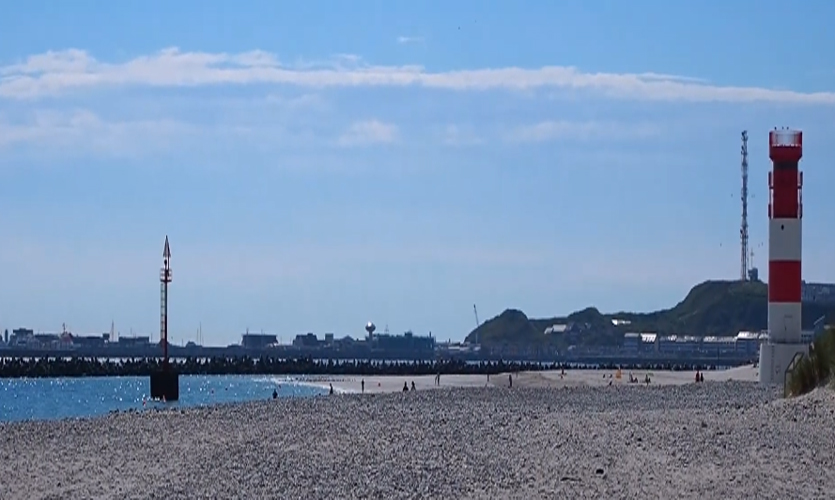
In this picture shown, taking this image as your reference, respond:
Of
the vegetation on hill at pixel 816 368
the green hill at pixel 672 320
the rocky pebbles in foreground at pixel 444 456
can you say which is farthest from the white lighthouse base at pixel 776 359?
the green hill at pixel 672 320

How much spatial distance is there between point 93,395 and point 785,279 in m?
44.7

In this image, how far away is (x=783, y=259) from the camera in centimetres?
3055

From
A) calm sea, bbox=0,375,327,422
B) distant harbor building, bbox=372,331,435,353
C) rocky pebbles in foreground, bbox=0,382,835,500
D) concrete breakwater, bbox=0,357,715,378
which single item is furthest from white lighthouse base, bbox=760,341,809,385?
distant harbor building, bbox=372,331,435,353

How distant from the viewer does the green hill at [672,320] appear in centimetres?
15225

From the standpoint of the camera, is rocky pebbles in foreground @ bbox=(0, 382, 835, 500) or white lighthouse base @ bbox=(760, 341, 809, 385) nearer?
rocky pebbles in foreground @ bbox=(0, 382, 835, 500)

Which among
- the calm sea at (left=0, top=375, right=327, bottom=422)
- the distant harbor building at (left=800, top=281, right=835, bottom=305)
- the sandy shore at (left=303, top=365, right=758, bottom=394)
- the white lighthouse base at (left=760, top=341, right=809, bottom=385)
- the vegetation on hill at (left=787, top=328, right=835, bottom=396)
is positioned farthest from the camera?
the distant harbor building at (left=800, top=281, right=835, bottom=305)

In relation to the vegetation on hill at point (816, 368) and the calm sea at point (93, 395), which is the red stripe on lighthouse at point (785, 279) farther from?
the calm sea at point (93, 395)

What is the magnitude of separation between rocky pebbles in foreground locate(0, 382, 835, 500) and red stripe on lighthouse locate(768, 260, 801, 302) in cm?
1092

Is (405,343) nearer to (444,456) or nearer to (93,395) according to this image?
(93,395)

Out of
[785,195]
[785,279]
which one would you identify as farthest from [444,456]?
[785,195]

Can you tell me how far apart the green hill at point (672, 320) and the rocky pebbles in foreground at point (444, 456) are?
127 metres

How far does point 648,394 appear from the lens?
30344mm

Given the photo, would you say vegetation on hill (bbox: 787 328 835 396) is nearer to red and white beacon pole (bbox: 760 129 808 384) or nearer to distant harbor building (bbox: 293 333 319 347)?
red and white beacon pole (bbox: 760 129 808 384)

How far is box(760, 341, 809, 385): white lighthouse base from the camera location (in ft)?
99.7
